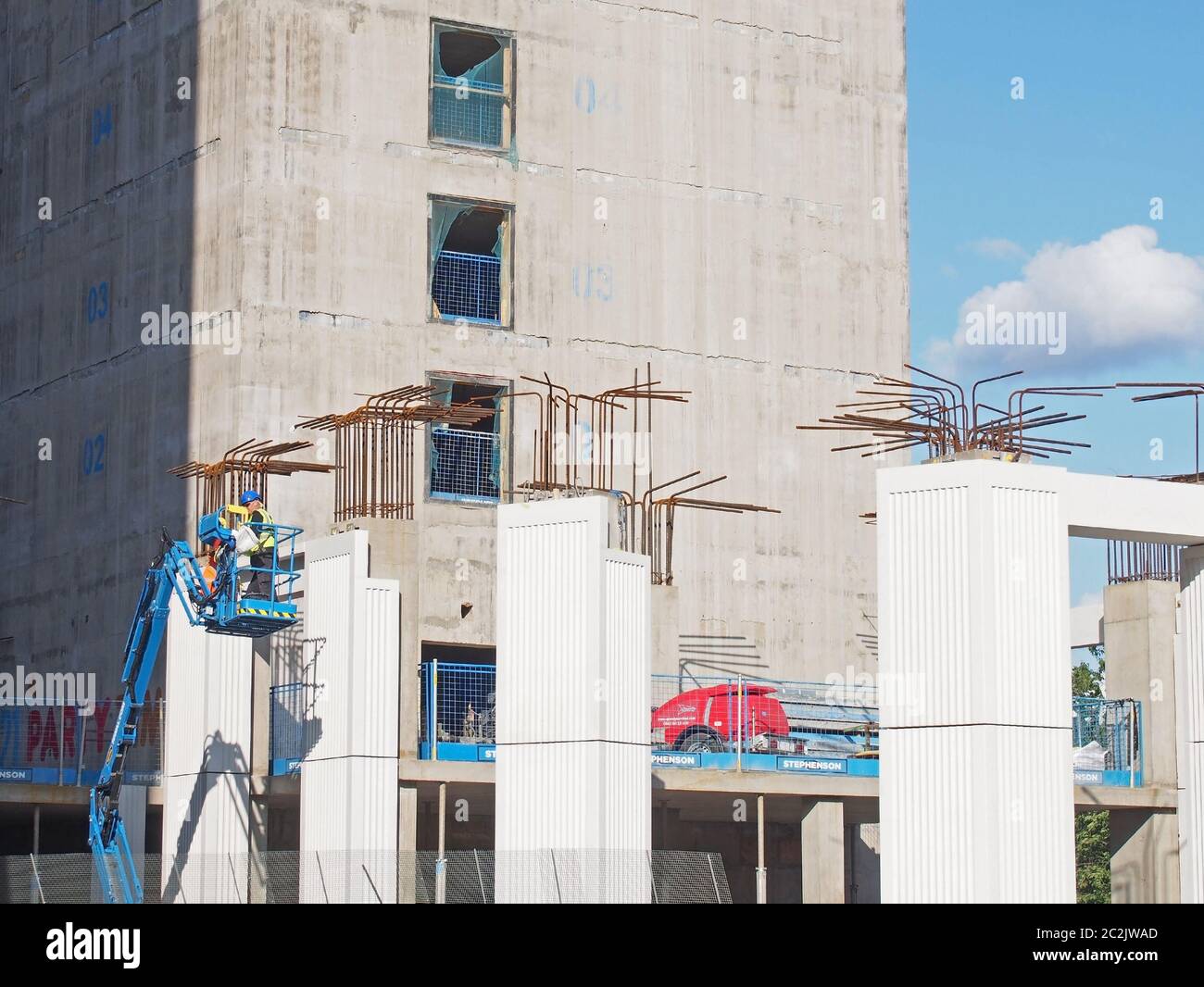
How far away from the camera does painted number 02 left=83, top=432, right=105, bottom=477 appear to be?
182ft

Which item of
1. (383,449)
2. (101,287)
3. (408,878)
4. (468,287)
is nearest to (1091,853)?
(468,287)

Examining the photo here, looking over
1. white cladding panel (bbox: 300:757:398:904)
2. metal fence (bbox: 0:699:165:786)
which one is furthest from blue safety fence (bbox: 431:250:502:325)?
white cladding panel (bbox: 300:757:398:904)

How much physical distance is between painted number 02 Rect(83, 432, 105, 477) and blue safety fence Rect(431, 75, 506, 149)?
37.2ft

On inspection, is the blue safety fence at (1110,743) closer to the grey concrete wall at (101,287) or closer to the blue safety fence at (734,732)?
the blue safety fence at (734,732)

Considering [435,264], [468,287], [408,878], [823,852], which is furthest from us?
[468,287]

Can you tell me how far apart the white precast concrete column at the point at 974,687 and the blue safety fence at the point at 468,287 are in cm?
2550

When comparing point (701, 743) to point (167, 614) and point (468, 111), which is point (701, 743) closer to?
point (167, 614)

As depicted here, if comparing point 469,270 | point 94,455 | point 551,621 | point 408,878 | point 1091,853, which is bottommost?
point 1091,853

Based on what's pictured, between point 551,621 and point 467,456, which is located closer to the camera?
point 551,621

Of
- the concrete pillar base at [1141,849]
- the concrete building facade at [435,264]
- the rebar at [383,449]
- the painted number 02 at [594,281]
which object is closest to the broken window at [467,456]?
the concrete building facade at [435,264]

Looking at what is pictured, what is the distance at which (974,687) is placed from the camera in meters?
29.9

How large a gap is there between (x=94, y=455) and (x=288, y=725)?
14992mm

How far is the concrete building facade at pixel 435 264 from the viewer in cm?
5259
